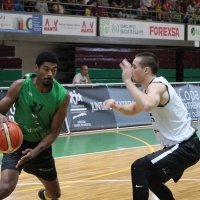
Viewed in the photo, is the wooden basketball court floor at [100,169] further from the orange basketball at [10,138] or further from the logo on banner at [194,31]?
the logo on banner at [194,31]

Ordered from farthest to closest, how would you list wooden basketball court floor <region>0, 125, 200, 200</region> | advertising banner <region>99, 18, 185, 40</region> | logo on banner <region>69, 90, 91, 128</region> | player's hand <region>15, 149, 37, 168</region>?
advertising banner <region>99, 18, 185, 40</region>, logo on banner <region>69, 90, 91, 128</region>, wooden basketball court floor <region>0, 125, 200, 200</region>, player's hand <region>15, 149, 37, 168</region>

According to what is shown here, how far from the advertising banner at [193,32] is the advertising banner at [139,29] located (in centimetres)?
37

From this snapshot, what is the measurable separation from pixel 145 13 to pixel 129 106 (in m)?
17.2

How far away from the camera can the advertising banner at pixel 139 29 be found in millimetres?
19766

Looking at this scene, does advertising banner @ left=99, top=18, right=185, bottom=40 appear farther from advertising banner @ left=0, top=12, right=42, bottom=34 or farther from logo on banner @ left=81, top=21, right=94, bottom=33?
advertising banner @ left=0, top=12, right=42, bottom=34

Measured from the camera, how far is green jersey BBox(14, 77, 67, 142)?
5152mm

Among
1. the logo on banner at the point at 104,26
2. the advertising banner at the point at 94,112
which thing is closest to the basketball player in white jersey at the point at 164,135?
the advertising banner at the point at 94,112

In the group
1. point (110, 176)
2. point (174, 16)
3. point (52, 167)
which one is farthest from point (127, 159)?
point (174, 16)

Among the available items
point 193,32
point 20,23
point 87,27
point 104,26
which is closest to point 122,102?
point 20,23

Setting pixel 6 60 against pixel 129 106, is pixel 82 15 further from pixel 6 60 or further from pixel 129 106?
pixel 129 106

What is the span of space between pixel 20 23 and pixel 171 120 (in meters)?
13.4

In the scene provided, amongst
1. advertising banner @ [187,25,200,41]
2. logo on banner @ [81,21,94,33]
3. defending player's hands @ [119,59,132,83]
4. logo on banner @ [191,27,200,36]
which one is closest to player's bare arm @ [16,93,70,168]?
defending player's hands @ [119,59,132,83]

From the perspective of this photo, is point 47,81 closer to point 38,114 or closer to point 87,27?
point 38,114

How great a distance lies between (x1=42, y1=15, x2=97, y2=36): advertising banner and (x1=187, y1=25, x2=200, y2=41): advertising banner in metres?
5.53
